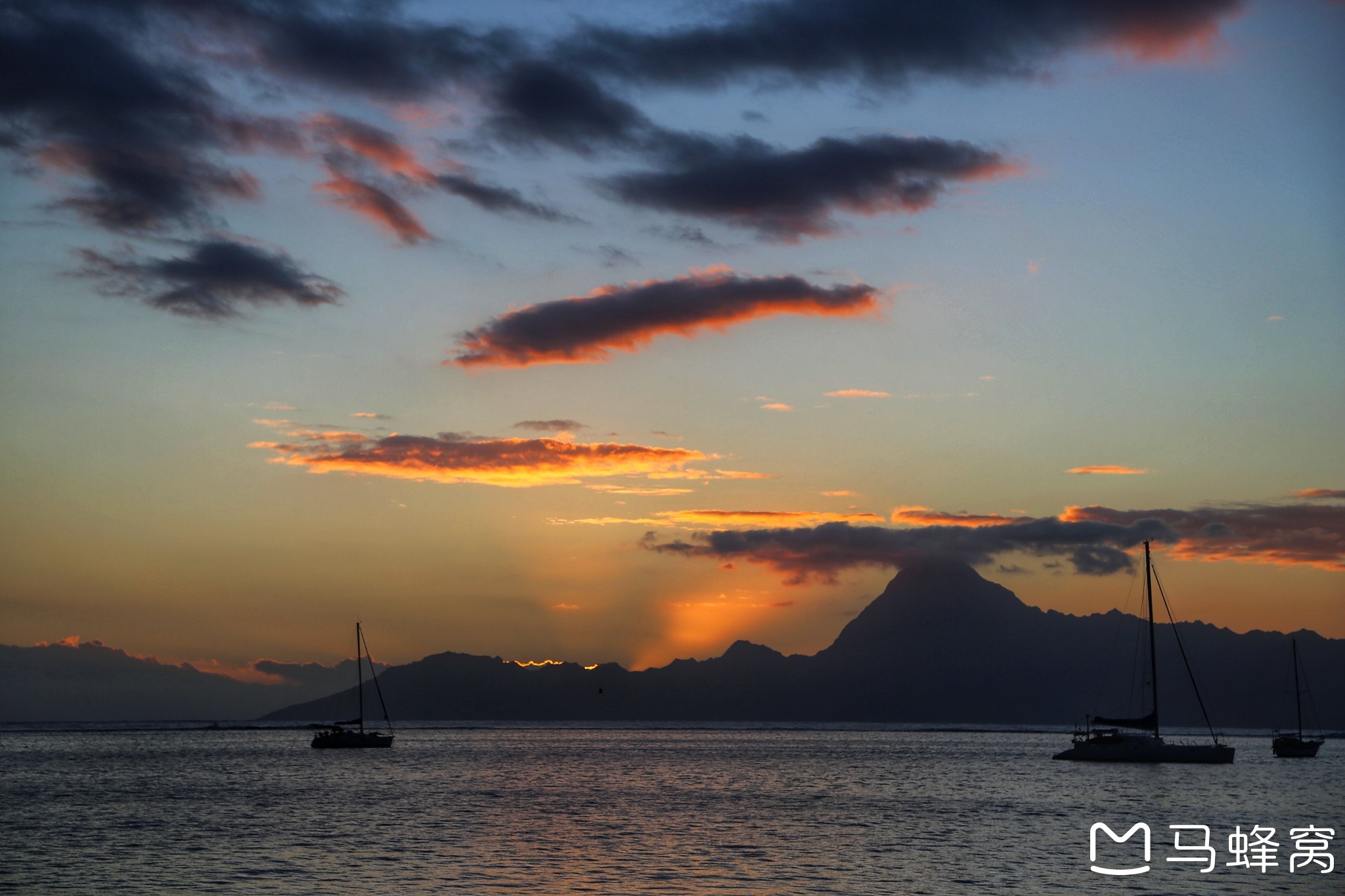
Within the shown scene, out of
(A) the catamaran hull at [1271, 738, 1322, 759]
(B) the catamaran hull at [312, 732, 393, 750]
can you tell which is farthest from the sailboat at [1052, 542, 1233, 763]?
(B) the catamaran hull at [312, 732, 393, 750]

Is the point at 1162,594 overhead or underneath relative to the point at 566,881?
overhead

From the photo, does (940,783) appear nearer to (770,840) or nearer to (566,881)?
(770,840)

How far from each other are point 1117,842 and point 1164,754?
5237cm

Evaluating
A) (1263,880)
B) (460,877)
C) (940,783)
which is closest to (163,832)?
(460,877)

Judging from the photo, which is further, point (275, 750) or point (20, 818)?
point (275, 750)

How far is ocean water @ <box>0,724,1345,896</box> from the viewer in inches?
1713

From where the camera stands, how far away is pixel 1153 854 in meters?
50.9

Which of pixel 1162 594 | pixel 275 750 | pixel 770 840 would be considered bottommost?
pixel 275 750

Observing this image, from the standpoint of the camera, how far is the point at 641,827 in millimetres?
61250

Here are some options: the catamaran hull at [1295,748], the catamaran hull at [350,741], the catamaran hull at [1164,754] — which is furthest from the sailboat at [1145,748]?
the catamaran hull at [350,741]

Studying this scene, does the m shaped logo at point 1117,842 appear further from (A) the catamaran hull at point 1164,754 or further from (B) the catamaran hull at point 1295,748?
(B) the catamaran hull at point 1295,748

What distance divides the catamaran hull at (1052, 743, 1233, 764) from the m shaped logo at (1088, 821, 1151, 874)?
132 feet

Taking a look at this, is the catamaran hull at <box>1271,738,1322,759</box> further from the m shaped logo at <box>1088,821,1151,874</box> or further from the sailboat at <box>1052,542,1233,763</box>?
the m shaped logo at <box>1088,821,1151,874</box>

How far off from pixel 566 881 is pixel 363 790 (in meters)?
50.3
